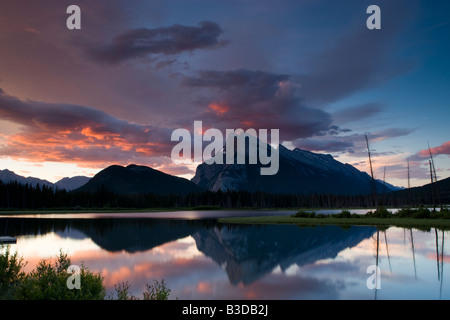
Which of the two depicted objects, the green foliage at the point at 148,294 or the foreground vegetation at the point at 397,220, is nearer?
the green foliage at the point at 148,294

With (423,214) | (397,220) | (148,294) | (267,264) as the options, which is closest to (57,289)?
(148,294)

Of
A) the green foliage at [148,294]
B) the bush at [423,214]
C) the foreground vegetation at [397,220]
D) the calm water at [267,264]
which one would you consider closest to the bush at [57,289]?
the green foliage at [148,294]

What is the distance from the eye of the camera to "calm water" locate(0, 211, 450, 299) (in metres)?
20.9

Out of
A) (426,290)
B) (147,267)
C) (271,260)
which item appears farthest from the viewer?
(271,260)

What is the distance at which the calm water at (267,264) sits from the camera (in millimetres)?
20906

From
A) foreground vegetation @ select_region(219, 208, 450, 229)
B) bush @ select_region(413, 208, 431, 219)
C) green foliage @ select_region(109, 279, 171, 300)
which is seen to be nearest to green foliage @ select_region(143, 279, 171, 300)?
green foliage @ select_region(109, 279, 171, 300)

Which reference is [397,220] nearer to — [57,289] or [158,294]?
[158,294]

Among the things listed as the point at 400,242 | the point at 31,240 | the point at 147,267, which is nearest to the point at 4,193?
the point at 31,240

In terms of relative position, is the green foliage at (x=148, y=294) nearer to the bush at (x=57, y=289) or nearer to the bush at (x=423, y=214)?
the bush at (x=57, y=289)

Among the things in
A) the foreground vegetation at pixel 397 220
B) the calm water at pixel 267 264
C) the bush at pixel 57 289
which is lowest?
the calm water at pixel 267 264

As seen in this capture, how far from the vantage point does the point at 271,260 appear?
3162 centimetres
